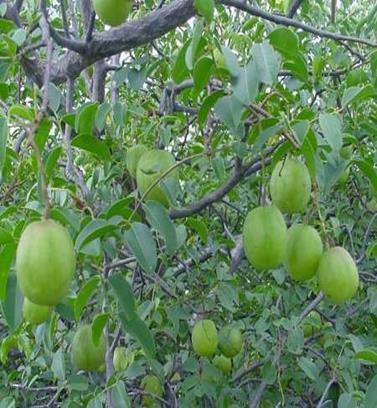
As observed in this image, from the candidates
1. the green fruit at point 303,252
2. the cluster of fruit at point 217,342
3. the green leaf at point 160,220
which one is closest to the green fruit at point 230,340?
the cluster of fruit at point 217,342

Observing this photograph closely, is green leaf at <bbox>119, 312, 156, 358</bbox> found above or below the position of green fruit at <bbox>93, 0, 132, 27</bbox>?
below

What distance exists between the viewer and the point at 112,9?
1.34 meters

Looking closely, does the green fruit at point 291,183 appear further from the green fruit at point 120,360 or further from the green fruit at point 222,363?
the green fruit at point 222,363

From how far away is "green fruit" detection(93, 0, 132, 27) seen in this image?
1.34 m

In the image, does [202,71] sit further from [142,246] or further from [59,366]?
[59,366]

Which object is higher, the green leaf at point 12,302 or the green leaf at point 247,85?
the green leaf at point 247,85

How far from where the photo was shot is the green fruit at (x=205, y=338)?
5.97 ft

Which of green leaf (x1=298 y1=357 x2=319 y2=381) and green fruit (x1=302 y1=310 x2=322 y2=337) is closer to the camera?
green leaf (x1=298 y1=357 x2=319 y2=381)

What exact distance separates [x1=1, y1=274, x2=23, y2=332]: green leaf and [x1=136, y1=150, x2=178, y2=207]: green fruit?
30cm

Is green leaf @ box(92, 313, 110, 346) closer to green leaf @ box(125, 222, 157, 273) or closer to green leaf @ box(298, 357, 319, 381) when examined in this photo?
green leaf @ box(125, 222, 157, 273)

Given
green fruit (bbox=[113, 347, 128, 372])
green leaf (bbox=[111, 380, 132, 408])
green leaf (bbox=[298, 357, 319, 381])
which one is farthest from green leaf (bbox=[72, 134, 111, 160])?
green leaf (bbox=[298, 357, 319, 381])

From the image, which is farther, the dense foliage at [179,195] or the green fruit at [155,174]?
the green fruit at [155,174]

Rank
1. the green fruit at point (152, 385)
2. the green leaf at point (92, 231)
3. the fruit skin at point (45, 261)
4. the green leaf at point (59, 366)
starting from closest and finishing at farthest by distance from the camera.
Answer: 1. the fruit skin at point (45, 261)
2. the green leaf at point (92, 231)
3. the green leaf at point (59, 366)
4. the green fruit at point (152, 385)

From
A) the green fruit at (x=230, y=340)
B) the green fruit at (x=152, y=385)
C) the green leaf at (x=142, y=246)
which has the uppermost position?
the green leaf at (x=142, y=246)
